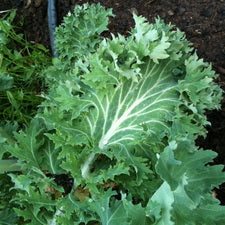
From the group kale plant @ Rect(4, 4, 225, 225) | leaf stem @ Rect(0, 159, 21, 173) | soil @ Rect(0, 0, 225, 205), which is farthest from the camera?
soil @ Rect(0, 0, 225, 205)

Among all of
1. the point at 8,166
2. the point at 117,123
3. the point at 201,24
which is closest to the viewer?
the point at 117,123

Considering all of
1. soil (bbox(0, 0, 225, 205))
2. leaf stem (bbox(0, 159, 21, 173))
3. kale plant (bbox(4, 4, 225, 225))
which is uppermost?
soil (bbox(0, 0, 225, 205))

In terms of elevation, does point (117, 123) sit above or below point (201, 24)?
below

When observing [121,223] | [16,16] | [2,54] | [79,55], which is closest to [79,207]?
[121,223]

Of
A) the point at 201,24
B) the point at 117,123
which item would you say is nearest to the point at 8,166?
the point at 117,123

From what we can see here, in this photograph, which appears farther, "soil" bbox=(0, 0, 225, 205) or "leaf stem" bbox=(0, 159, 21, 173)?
"soil" bbox=(0, 0, 225, 205)

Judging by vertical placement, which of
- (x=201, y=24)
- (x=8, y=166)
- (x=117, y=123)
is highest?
(x=201, y=24)

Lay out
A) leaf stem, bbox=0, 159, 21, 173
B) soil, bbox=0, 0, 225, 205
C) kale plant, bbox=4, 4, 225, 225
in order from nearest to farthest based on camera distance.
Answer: kale plant, bbox=4, 4, 225, 225 < leaf stem, bbox=0, 159, 21, 173 < soil, bbox=0, 0, 225, 205

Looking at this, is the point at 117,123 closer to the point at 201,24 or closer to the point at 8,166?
the point at 8,166

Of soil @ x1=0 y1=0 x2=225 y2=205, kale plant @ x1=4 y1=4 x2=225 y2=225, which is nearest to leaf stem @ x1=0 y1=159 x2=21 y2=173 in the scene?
kale plant @ x1=4 y1=4 x2=225 y2=225

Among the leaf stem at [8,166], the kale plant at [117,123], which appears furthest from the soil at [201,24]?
the leaf stem at [8,166]

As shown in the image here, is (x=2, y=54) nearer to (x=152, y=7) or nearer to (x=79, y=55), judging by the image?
(x=79, y=55)

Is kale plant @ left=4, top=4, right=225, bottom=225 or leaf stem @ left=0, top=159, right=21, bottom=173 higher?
kale plant @ left=4, top=4, right=225, bottom=225

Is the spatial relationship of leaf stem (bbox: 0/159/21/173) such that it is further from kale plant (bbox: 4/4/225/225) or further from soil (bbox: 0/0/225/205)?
soil (bbox: 0/0/225/205)
